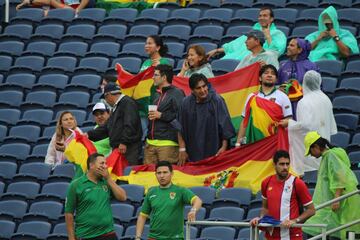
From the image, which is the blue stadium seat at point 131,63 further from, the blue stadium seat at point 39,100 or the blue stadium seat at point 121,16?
the blue stadium seat at point 121,16

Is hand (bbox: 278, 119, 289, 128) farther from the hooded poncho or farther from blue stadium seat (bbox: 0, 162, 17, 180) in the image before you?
blue stadium seat (bbox: 0, 162, 17, 180)

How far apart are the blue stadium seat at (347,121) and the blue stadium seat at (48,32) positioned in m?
6.07

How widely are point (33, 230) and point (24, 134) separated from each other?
8.76 ft

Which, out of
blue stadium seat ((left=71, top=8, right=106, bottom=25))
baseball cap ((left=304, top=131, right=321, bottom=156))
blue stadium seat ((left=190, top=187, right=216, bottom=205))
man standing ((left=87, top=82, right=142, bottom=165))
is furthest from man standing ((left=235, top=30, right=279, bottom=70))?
blue stadium seat ((left=71, top=8, right=106, bottom=25))

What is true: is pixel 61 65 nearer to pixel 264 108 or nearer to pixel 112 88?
pixel 112 88

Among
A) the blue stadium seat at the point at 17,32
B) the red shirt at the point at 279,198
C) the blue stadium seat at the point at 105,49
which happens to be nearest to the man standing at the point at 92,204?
the red shirt at the point at 279,198

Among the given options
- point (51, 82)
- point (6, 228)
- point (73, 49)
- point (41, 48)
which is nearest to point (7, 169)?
point (6, 228)

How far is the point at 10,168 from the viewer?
19531 millimetres

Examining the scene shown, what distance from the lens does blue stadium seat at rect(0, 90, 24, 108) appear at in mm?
21125

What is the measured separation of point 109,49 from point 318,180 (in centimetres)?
648

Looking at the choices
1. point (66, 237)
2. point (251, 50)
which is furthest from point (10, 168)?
point (251, 50)

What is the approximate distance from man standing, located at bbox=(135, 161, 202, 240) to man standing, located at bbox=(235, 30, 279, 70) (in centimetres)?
351

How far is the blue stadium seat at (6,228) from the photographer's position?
1814cm

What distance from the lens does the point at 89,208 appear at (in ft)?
51.4
